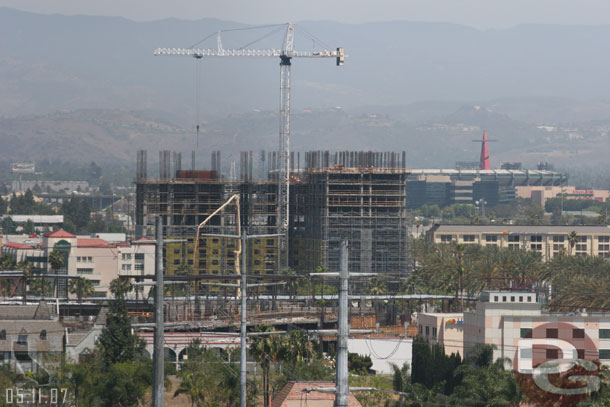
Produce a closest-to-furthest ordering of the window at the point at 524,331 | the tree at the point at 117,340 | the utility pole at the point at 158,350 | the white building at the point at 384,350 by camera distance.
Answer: the utility pole at the point at 158,350
the tree at the point at 117,340
the window at the point at 524,331
the white building at the point at 384,350

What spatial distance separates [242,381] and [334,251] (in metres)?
132

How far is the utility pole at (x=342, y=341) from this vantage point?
120 ft

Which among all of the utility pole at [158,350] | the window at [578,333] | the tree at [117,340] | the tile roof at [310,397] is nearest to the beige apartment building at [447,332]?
the window at [578,333]

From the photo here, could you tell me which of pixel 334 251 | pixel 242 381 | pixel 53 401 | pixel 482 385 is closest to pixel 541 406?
pixel 482 385

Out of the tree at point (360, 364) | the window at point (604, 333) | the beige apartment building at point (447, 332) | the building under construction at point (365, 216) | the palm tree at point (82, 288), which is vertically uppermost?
the building under construction at point (365, 216)

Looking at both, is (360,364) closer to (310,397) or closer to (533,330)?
(533,330)

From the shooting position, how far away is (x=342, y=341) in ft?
122

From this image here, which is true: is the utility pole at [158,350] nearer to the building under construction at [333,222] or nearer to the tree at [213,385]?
the tree at [213,385]

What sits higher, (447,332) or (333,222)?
(333,222)
